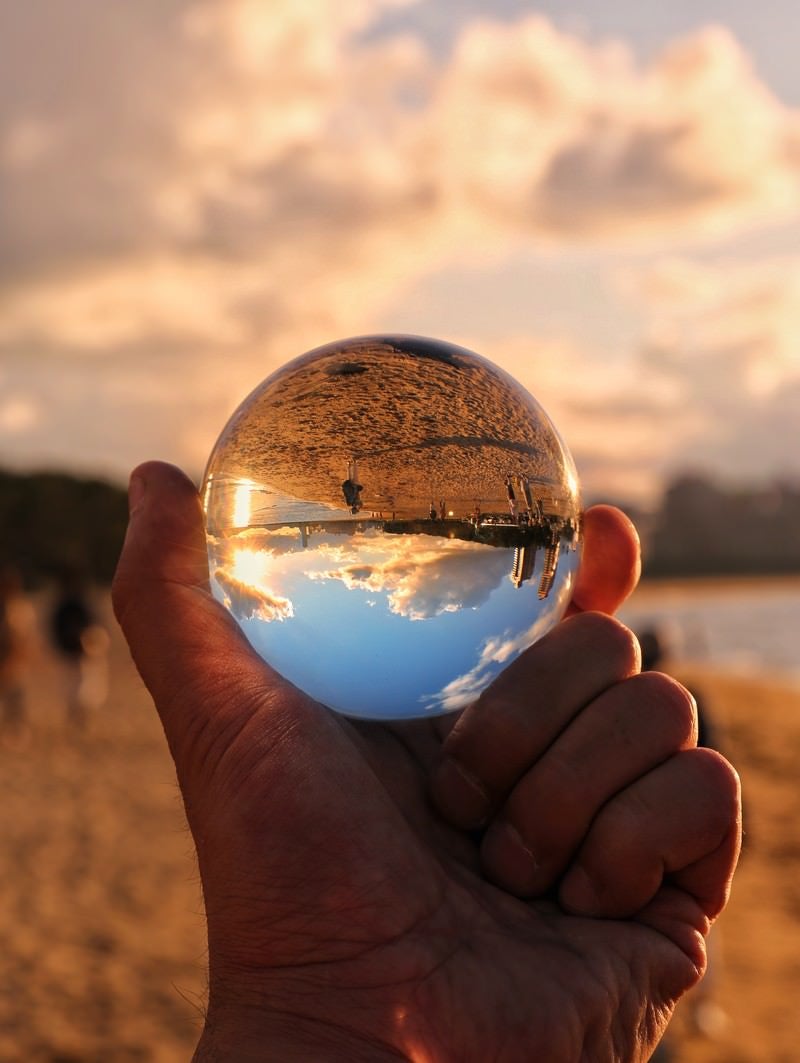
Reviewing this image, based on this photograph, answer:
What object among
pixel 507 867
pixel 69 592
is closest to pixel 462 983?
pixel 507 867

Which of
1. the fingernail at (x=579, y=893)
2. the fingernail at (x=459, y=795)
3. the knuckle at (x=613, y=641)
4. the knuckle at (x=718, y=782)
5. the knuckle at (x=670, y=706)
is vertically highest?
the knuckle at (x=613, y=641)

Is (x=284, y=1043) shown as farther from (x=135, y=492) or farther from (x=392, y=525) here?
(x=135, y=492)

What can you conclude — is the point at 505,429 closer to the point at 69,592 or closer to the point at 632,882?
the point at 632,882

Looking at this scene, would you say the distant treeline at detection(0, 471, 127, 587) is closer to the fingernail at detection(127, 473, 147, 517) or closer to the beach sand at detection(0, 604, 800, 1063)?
the beach sand at detection(0, 604, 800, 1063)

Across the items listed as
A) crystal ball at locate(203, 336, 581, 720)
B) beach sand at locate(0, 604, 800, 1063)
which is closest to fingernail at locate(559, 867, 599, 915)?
crystal ball at locate(203, 336, 581, 720)

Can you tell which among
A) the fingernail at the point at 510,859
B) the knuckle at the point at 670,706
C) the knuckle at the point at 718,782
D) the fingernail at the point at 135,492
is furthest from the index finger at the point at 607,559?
the fingernail at the point at 135,492

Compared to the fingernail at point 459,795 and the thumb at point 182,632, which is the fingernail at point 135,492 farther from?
the fingernail at point 459,795
